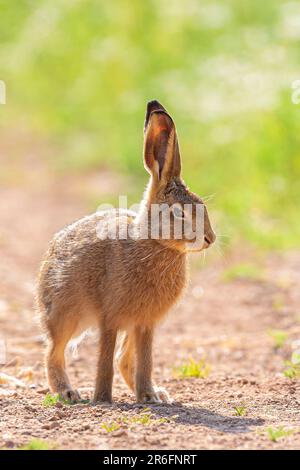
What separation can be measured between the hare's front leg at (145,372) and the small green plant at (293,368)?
0.95 metres

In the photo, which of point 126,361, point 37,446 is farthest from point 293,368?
point 37,446

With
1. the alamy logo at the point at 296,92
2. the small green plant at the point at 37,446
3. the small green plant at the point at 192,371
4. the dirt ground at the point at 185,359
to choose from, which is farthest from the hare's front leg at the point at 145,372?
the alamy logo at the point at 296,92

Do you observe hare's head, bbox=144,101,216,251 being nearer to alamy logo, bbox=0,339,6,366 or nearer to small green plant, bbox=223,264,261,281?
alamy logo, bbox=0,339,6,366

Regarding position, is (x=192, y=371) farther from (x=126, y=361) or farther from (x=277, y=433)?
(x=277, y=433)

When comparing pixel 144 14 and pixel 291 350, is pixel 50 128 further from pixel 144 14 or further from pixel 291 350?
pixel 291 350

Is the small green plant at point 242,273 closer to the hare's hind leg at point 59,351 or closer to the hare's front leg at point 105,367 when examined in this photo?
the hare's hind leg at point 59,351

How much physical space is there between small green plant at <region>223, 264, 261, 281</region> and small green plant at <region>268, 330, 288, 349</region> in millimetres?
1909

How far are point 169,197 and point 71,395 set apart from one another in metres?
1.37

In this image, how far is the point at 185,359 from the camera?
709 centimetres

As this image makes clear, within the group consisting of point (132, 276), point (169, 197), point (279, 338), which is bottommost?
point (279, 338)

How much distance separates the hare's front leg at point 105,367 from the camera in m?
5.42

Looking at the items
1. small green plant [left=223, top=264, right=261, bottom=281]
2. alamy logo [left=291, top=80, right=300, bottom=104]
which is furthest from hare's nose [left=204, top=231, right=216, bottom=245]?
alamy logo [left=291, top=80, right=300, bottom=104]

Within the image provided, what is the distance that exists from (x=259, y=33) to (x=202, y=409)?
10349 mm
